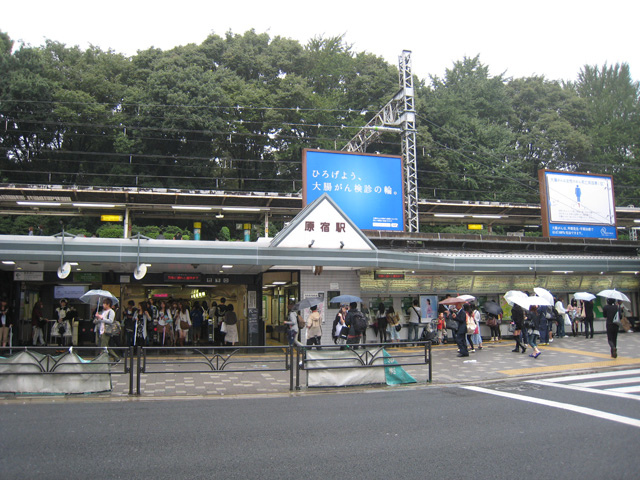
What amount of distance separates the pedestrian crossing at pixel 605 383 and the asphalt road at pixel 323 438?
0.51 metres

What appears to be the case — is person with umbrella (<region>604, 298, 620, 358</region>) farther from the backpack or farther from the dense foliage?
the dense foliage

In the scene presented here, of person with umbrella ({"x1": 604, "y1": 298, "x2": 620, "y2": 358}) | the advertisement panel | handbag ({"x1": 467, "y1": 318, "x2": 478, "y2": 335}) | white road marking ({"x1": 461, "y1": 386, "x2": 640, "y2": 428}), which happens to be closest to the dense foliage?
the advertisement panel

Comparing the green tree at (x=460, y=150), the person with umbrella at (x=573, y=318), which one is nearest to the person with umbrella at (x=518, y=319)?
the person with umbrella at (x=573, y=318)

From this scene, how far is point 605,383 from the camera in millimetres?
11328

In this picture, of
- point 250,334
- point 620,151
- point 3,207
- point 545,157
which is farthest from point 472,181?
point 3,207

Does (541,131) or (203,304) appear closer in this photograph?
(203,304)

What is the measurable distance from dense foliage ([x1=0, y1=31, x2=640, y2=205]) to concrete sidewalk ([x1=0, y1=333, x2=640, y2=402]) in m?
27.1

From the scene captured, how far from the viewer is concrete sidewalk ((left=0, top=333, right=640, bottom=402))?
1094cm

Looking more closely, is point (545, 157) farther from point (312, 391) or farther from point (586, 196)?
point (312, 391)

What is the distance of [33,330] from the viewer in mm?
18188

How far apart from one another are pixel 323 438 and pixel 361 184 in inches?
664

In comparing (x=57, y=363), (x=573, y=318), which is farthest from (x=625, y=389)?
(x=573, y=318)

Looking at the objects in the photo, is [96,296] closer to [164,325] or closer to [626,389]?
[164,325]

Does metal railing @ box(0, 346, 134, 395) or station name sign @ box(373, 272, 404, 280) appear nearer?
metal railing @ box(0, 346, 134, 395)
